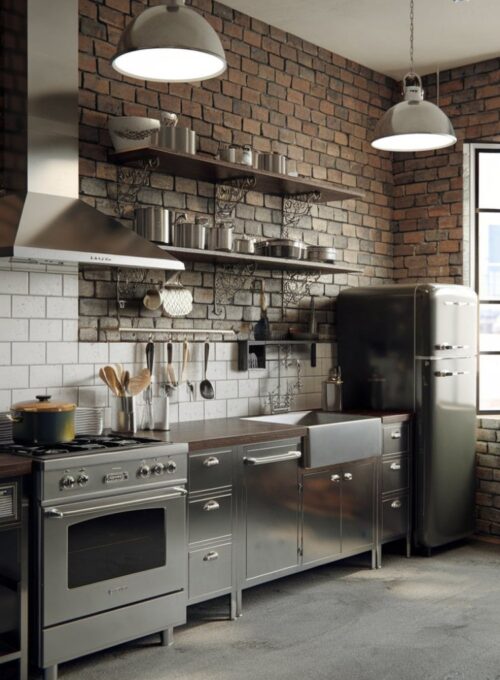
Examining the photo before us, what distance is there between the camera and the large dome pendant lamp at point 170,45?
282cm

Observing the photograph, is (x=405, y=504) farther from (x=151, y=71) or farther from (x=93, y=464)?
(x=151, y=71)

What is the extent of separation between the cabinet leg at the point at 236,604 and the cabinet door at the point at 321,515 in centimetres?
50

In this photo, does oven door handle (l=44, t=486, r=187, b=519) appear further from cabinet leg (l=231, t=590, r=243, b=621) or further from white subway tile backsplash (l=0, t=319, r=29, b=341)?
white subway tile backsplash (l=0, t=319, r=29, b=341)

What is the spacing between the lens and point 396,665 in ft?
11.0

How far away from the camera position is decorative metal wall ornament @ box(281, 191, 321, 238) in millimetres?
5211

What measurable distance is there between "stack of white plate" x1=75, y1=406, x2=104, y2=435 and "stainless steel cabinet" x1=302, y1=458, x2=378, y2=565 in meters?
1.11

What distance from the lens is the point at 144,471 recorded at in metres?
3.45

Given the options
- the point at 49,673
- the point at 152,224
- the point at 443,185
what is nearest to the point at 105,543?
the point at 49,673

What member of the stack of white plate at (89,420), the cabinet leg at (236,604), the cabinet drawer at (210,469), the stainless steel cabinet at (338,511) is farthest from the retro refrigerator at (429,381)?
the stack of white plate at (89,420)

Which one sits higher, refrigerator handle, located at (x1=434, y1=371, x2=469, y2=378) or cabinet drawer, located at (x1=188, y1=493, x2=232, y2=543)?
refrigerator handle, located at (x1=434, y1=371, x2=469, y2=378)

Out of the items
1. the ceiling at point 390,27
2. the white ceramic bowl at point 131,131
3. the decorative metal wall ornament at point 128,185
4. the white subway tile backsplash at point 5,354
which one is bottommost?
the white subway tile backsplash at point 5,354

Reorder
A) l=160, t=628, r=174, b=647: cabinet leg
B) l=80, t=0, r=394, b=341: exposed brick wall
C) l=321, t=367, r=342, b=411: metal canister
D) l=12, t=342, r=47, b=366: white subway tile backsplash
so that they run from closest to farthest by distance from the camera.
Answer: l=160, t=628, r=174, b=647: cabinet leg
l=12, t=342, r=47, b=366: white subway tile backsplash
l=80, t=0, r=394, b=341: exposed brick wall
l=321, t=367, r=342, b=411: metal canister

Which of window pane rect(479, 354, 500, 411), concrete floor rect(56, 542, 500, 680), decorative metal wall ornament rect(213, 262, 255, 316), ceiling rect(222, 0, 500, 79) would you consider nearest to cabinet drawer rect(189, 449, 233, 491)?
concrete floor rect(56, 542, 500, 680)

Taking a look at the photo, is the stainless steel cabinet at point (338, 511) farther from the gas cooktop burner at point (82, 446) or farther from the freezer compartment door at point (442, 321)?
the gas cooktop burner at point (82, 446)
